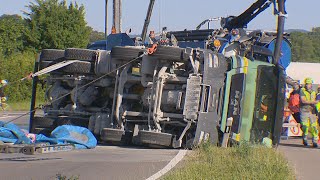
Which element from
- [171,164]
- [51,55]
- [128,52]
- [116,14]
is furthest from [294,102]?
[116,14]

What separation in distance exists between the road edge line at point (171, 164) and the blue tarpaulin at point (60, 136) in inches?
70.4

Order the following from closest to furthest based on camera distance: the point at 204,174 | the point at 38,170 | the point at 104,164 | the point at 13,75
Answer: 1. the point at 204,174
2. the point at 38,170
3. the point at 104,164
4. the point at 13,75

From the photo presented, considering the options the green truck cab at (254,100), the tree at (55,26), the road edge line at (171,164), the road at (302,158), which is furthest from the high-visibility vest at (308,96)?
the tree at (55,26)

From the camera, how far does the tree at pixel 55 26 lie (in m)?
53.5

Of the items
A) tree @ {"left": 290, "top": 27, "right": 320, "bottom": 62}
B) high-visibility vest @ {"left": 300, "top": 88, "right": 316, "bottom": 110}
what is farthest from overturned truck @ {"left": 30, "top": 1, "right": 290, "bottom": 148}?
tree @ {"left": 290, "top": 27, "right": 320, "bottom": 62}

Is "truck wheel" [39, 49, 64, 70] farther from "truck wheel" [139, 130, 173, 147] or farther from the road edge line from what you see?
the road edge line

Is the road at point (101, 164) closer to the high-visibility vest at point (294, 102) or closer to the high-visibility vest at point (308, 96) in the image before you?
the high-visibility vest at point (308, 96)

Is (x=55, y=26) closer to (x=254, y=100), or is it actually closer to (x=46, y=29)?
(x=46, y=29)

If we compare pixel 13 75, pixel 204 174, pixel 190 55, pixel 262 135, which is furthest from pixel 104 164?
pixel 13 75

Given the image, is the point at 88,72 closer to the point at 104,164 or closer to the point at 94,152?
the point at 94,152

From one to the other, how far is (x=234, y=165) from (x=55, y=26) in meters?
45.8

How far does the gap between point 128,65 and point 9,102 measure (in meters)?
28.8

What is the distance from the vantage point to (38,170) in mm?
9695

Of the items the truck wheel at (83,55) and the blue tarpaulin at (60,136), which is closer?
the blue tarpaulin at (60,136)
